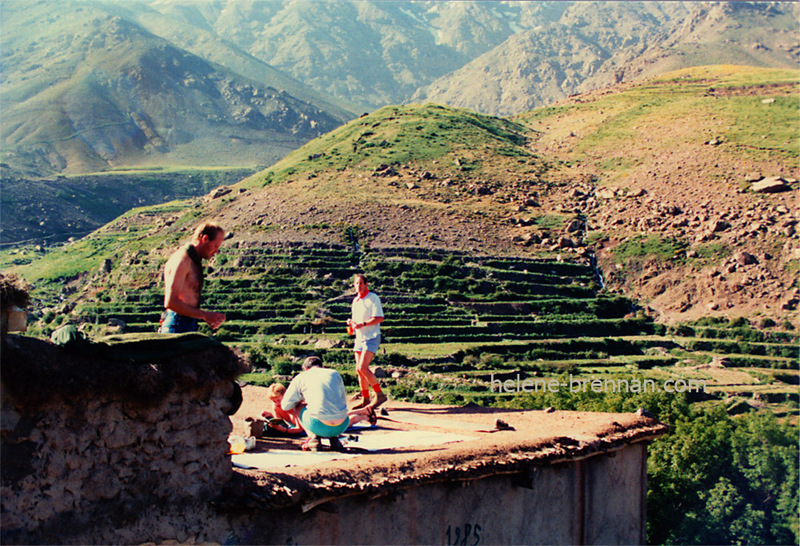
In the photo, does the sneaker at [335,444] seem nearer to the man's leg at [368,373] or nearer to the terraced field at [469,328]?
the man's leg at [368,373]

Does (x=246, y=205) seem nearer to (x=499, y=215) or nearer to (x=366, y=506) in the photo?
(x=499, y=215)

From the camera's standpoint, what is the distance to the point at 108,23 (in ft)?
541

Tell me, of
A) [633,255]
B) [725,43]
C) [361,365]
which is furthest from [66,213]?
[725,43]

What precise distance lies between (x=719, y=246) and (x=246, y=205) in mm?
30787

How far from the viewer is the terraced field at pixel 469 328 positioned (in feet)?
111

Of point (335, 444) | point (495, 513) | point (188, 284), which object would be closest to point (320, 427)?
point (335, 444)

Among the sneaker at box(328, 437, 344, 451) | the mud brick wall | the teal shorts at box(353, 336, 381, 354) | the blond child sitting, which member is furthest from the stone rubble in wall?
the teal shorts at box(353, 336, 381, 354)

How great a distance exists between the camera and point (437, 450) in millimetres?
7027

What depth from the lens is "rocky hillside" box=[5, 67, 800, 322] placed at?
154ft

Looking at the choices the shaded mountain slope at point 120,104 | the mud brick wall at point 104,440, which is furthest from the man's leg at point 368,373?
the shaded mountain slope at point 120,104

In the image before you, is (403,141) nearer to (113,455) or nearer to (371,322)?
(371,322)

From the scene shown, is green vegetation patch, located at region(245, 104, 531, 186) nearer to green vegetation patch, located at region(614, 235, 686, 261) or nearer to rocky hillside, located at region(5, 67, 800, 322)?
rocky hillside, located at region(5, 67, 800, 322)

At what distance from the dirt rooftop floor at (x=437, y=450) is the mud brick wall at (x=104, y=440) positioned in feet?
1.30

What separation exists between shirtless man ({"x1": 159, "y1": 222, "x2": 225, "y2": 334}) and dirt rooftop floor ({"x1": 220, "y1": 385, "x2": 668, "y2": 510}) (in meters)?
1.09
